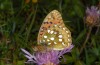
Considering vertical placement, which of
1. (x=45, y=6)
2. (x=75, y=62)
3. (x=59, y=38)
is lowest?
(x=75, y=62)

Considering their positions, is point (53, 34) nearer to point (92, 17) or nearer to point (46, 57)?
point (46, 57)

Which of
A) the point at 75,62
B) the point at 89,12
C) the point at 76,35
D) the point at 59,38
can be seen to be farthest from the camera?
the point at 76,35

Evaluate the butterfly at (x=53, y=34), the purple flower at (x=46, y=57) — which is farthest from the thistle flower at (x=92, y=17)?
the purple flower at (x=46, y=57)

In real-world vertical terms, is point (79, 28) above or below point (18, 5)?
below

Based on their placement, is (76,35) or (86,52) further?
(76,35)

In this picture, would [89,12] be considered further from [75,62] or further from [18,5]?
[18,5]

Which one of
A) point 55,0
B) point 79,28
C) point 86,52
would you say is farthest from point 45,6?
point 86,52
